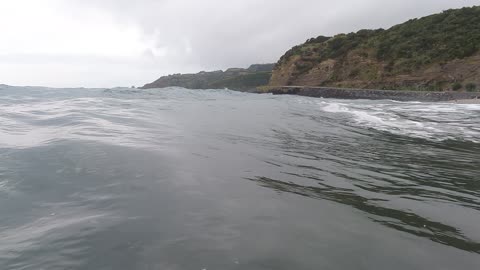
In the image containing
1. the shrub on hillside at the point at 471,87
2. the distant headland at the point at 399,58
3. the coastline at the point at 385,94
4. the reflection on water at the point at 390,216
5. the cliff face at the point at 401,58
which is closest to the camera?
the reflection on water at the point at 390,216

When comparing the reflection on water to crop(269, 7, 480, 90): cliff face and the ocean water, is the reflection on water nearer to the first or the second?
the ocean water

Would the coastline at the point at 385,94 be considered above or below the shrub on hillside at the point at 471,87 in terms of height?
below

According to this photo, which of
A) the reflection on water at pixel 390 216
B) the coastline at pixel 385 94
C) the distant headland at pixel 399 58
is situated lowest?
the reflection on water at pixel 390 216

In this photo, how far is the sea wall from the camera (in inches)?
1369

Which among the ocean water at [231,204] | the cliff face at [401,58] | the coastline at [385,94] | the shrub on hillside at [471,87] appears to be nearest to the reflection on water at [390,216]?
the ocean water at [231,204]

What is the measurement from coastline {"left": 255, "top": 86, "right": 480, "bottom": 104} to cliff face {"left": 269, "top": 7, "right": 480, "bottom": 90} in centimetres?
630

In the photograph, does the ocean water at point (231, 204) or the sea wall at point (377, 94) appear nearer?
the ocean water at point (231, 204)

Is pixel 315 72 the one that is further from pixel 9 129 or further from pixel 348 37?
pixel 9 129

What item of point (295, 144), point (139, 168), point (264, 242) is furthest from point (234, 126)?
point (264, 242)

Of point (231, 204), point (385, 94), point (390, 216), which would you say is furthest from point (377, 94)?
point (231, 204)

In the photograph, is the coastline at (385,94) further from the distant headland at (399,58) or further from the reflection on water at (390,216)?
the reflection on water at (390,216)

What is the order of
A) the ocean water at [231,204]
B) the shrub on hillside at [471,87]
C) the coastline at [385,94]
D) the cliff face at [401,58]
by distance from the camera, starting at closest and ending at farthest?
the ocean water at [231,204]
the coastline at [385,94]
the shrub on hillside at [471,87]
the cliff face at [401,58]

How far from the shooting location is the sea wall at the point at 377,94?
114 ft

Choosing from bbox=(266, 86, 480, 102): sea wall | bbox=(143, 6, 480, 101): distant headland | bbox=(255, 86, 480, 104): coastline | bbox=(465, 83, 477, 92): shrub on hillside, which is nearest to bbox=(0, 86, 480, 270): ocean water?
bbox=(255, 86, 480, 104): coastline
